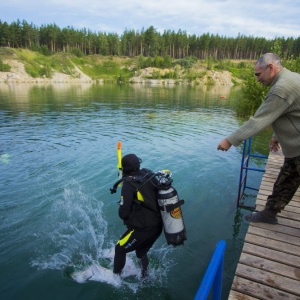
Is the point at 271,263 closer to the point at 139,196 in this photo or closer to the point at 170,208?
the point at 170,208

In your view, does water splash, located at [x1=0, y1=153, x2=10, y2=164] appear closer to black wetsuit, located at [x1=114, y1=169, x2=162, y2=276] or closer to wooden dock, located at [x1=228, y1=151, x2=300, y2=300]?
black wetsuit, located at [x1=114, y1=169, x2=162, y2=276]

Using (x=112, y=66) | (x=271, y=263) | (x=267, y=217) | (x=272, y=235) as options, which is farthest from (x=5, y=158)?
(x=112, y=66)

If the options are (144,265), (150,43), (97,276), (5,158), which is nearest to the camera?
(144,265)

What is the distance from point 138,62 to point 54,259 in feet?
465

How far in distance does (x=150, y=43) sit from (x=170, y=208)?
161 meters

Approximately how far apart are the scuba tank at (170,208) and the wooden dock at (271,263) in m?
1.16

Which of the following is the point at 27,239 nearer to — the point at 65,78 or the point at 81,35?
the point at 65,78

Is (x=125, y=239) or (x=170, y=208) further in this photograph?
(x=125, y=239)

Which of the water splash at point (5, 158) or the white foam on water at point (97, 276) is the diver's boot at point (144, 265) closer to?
the white foam on water at point (97, 276)

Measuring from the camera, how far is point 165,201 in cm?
441

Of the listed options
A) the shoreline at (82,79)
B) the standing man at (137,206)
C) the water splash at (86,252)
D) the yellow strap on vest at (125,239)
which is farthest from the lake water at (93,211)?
the shoreline at (82,79)

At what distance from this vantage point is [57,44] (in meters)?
A: 148

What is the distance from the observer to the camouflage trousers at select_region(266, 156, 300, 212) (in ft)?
15.3

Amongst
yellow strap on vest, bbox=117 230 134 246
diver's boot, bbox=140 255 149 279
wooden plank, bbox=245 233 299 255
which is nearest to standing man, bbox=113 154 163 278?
yellow strap on vest, bbox=117 230 134 246
